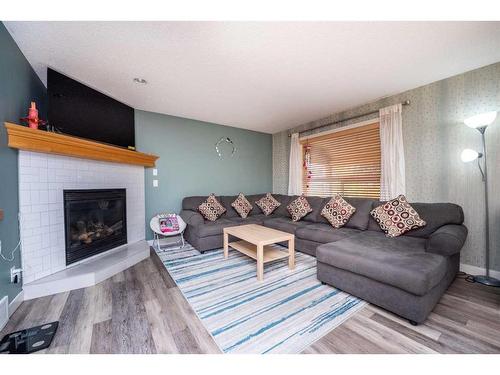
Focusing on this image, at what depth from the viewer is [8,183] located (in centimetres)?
164

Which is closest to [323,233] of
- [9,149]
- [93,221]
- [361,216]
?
[361,216]

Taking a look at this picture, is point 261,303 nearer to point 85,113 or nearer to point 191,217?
point 191,217

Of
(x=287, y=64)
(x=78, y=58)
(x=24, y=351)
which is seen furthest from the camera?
(x=287, y=64)

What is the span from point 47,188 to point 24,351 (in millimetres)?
1473

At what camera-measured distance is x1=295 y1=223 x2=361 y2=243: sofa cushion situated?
8.34ft

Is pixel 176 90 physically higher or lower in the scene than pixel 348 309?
higher

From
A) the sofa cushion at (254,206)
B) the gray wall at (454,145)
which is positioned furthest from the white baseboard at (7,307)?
the gray wall at (454,145)

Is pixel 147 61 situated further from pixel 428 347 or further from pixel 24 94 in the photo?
pixel 428 347

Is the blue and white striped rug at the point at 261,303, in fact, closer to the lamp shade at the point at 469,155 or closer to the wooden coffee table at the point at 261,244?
the wooden coffee table at the point at 261,244

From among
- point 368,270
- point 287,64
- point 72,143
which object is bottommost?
point 368,270

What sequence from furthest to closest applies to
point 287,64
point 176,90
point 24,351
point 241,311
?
point 176,90, point 287,64, point 241,311, point 24,351

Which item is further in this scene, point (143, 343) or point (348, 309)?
point (348, 309)

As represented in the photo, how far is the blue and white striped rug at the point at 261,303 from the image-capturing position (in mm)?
1309

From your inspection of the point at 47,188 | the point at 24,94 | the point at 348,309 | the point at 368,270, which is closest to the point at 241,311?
the point at 348,309
